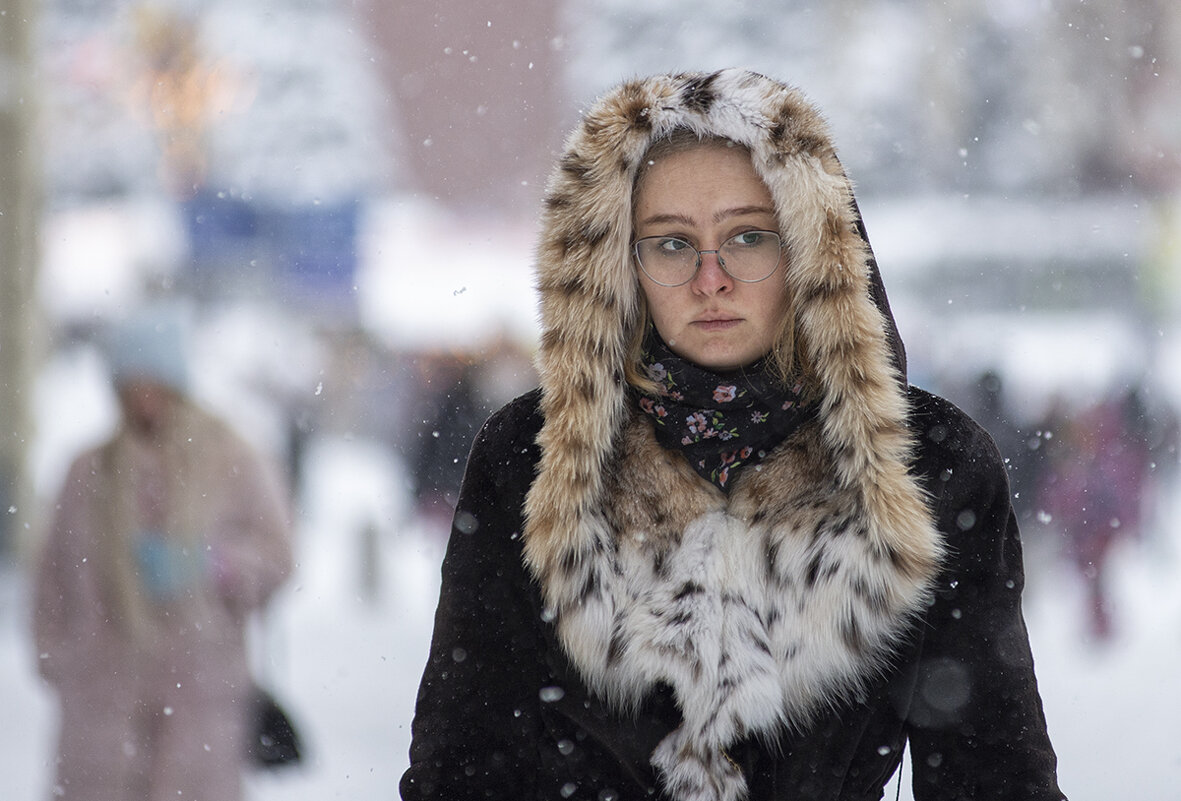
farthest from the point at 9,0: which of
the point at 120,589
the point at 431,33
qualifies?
the point at 120,589

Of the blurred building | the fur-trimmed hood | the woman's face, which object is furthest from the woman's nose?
the blurred building

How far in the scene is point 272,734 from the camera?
9.57ft

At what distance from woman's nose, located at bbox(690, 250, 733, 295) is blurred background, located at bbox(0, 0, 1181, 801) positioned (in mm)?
2123

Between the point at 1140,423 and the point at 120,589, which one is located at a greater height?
the point at 1140,423

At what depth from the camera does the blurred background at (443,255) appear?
18.9 ft

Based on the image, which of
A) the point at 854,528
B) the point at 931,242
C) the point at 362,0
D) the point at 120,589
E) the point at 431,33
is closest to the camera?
the point at 854,528

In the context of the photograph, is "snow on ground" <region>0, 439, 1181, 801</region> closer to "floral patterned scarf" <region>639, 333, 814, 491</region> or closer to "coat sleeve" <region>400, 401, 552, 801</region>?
"coat sleeve" <region>400, 401, 552, 801</region>

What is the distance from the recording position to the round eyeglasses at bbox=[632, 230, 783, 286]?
1642 millimetres

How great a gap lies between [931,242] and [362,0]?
19.8ft

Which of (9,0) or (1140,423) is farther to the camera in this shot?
(1140,423)

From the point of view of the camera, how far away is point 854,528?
1.58m

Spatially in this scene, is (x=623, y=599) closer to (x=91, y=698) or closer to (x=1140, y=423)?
(x=91, y=698)

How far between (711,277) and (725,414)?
21 cm

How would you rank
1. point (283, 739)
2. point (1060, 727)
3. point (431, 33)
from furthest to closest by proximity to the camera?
point (431, 33) → point (1060, 727) → point (283, 739)
